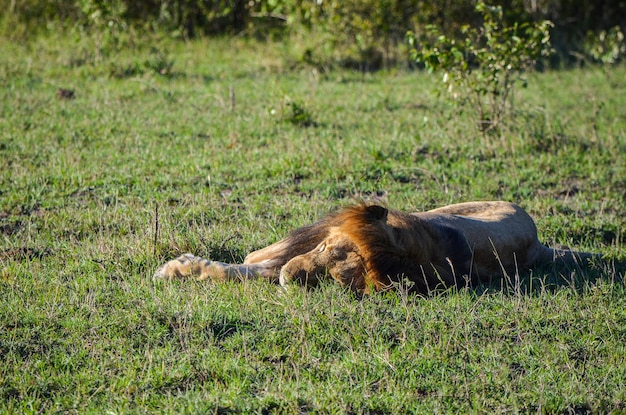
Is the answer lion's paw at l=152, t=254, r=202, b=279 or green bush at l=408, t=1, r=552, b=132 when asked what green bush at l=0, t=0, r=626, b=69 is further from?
lion's paw at l=152, t=254, r=202, b=279

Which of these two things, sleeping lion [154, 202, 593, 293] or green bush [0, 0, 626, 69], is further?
green bush [0, 0, 626, 69]

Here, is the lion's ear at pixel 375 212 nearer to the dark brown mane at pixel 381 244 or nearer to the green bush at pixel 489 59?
the dark brown mane at pixel 381 244

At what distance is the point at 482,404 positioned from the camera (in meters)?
3.36

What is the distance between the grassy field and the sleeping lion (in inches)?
5.4

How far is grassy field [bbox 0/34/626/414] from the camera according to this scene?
3.45 m

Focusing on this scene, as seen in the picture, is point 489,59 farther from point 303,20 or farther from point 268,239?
point 303,20

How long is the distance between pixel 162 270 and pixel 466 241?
6.13 ft

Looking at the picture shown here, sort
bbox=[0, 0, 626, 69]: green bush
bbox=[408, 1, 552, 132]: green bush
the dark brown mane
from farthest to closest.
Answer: bbox=[0, 0, 626, 69]: green bush, bbox=[408, 1, 552, 132]: green bush, the dark brown mane

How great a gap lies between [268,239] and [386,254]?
4.28 feet

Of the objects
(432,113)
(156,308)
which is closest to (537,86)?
(432,113)

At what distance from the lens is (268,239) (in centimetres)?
538

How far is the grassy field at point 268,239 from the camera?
136 inches

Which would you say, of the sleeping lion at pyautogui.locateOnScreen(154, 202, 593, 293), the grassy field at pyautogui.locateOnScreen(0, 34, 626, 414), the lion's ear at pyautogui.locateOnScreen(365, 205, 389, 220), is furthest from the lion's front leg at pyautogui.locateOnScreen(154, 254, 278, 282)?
the lion's ear at pyautogui.locateOnScreen(365, 205, 389, 220)

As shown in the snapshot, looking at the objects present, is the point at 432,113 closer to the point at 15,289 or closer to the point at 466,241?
the point at 466,241
